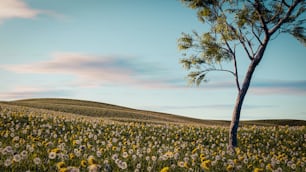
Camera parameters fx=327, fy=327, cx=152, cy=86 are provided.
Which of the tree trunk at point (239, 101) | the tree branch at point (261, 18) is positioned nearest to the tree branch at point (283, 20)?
the tree branch at point (261, 18)

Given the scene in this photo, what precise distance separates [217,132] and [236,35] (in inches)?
243

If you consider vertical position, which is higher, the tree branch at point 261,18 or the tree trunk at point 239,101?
the tree branch at point 261,18

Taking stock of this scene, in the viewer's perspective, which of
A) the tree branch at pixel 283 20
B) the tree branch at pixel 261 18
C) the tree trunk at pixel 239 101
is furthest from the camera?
the tree branch at pixel 283 20

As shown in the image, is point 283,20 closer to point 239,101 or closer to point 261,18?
point 261,18

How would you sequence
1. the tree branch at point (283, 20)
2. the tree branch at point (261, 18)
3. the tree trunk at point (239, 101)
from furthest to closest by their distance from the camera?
the tree branch at point (283, 20), the tree branch at point (261, 18), the tree trunk at point (239, 101)

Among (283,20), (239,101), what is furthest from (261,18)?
(239,101)

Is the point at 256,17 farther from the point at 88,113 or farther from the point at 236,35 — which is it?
the point at 88,113

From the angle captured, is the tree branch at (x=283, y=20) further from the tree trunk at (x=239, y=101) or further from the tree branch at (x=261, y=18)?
the tree trunk at (x=239, y=101)

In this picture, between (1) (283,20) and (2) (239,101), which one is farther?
(1) (283,20)

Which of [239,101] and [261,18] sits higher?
[261,18]

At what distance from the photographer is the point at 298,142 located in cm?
1989

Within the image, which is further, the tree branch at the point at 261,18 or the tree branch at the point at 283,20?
the tree branch at the point at 283,20

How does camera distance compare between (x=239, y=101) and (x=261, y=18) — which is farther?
(x=261, y=18)

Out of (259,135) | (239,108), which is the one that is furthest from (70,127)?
(259,135)
